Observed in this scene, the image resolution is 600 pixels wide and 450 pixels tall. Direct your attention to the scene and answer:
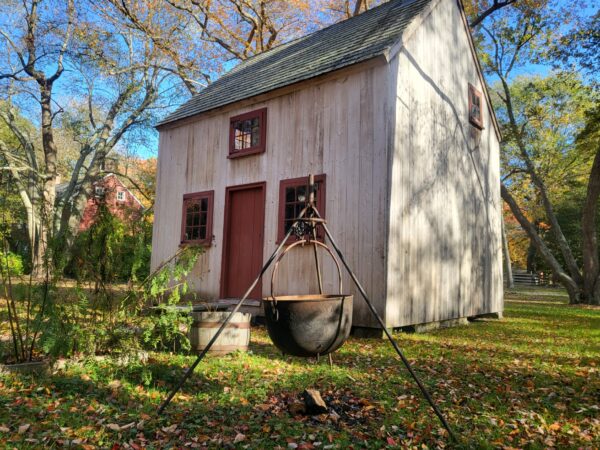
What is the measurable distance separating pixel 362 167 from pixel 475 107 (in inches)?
194

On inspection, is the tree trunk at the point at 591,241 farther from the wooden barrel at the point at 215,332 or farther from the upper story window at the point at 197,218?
the wooden barrel at the point at 215,332

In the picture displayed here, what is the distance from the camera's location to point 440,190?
9.47m

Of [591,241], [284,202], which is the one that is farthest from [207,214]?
[591,241]

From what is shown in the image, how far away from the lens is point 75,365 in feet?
16.6

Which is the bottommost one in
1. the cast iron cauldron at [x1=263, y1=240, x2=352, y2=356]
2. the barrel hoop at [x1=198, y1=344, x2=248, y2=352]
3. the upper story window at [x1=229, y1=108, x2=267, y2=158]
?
the barrel hoop at [x1=198, y1=344, x2=248, y2=352]

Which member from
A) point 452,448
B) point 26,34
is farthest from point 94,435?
point 26,34

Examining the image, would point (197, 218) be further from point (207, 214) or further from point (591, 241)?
point (591, 241)

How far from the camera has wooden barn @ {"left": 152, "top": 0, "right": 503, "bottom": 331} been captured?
314 inches

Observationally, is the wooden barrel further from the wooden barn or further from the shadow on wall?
the shadow on wall

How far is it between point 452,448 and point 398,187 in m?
5.20

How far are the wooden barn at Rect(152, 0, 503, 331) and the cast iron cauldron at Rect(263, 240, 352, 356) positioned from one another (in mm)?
3517

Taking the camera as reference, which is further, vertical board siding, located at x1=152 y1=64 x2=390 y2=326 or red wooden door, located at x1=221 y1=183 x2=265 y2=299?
red wooden door, located at x1=221 y1=183 x2=265 y2=299

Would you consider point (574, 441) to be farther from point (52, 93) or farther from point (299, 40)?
point (52, 93)

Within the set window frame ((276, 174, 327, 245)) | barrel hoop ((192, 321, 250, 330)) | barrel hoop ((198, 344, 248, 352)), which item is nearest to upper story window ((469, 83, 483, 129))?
window frame ((276, 174, 327, 245))
